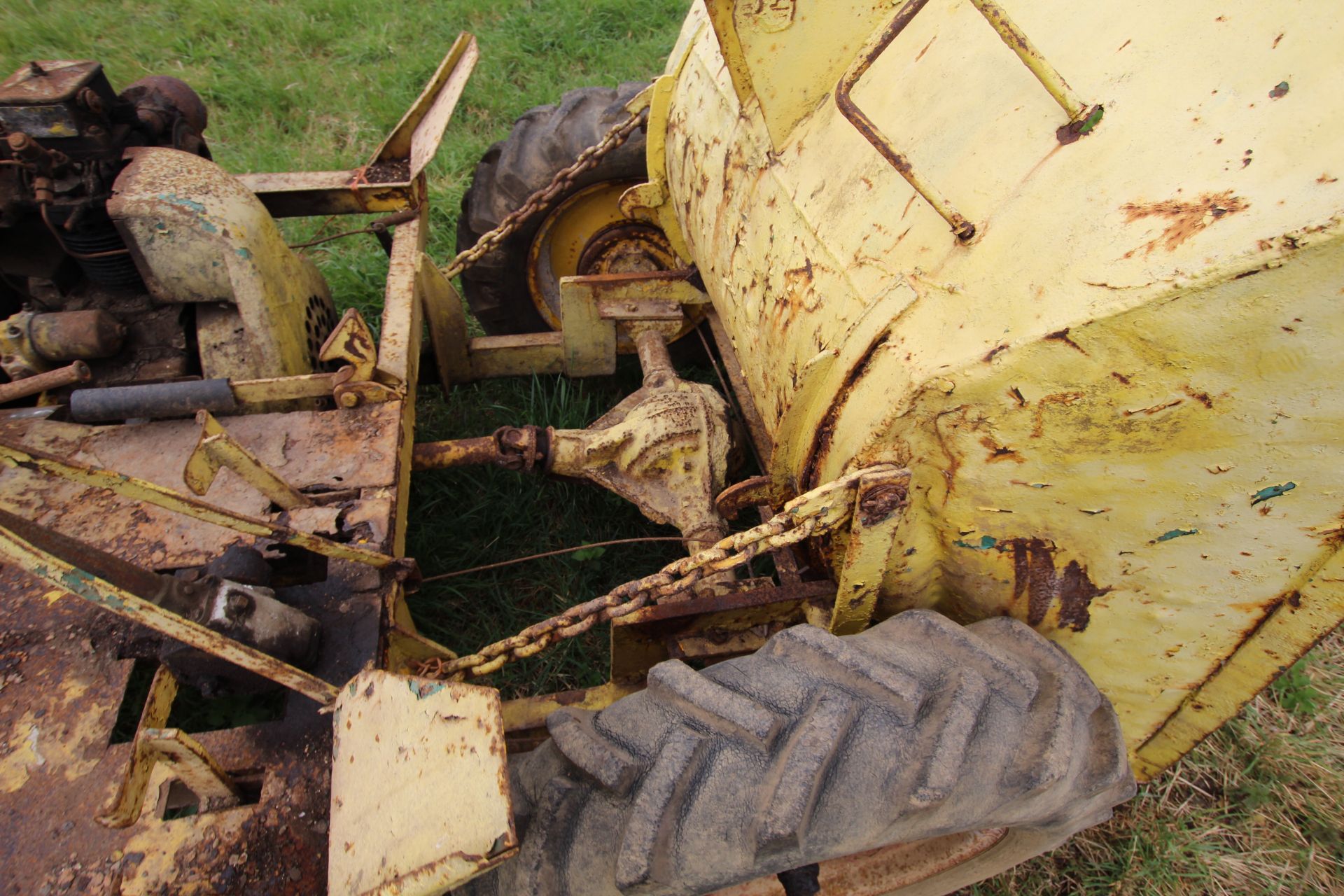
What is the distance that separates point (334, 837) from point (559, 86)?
4312mm

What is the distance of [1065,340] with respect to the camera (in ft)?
3.48

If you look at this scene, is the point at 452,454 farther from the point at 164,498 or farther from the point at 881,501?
the point at 881,501

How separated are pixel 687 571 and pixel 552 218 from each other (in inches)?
71.7

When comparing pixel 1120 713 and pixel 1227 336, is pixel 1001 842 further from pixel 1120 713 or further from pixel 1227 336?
pixel 1227 336

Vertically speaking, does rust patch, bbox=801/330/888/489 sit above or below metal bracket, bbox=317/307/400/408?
below

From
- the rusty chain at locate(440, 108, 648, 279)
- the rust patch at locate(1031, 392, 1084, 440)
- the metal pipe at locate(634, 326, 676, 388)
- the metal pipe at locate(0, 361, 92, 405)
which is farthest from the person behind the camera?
the rusty chain at locate(440, 108, 648, 279)

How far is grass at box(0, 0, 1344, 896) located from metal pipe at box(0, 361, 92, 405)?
105cm

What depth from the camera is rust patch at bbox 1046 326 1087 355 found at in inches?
41.6

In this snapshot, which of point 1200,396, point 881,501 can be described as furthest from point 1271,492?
point 881,501

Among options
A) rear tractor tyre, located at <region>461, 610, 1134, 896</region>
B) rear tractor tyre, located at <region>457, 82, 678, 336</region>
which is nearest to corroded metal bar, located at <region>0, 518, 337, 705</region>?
rear tractor tyre, located at <region>461, 610, 1134, 896</region>

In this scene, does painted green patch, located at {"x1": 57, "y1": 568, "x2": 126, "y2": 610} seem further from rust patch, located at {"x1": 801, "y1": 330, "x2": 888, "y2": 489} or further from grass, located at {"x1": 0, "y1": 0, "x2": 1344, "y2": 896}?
grass, located at {"x1": 0, "y1": 0, "x2": 1344, "y2": 896}

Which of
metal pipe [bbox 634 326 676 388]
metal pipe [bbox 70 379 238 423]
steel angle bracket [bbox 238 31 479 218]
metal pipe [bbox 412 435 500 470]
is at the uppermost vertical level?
steel angle bracket [bbox 238 31 479 218]

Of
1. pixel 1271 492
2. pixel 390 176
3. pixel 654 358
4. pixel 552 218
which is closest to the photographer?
pixel 1271 492

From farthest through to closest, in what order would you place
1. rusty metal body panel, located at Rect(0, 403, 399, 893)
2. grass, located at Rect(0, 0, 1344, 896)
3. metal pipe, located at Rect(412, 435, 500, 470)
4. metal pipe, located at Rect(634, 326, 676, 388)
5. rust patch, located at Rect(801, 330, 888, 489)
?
metal pipe, located at Rect(634, 326, 676, 388), metal pipe, located at Rect(412, 435, 500, 470), grass, located at Rect(0, 0, 1344, 896), rusty metal body panel, located at Rect(0, 403, 399, 893), rust patch, located at Rect(801, 330, 888, 489)
